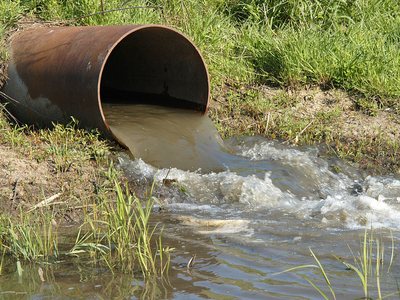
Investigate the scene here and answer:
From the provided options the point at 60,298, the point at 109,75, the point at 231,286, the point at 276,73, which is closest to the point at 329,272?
the point at 231,286

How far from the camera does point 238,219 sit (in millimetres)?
2936

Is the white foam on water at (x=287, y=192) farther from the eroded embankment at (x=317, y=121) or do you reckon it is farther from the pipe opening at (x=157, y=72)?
the pipe opening at (x=157, y=72)

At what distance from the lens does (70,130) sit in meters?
4.20

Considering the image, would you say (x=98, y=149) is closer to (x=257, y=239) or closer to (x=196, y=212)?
(x=196, y=212)

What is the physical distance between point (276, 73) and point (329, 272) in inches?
173

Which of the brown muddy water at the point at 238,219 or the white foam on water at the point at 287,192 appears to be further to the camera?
the white foam on water at the point at 287,192

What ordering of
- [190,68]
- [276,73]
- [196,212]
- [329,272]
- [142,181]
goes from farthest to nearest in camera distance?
[276,73] → [190,68] → [142,181] → [196,212] → [329,272]

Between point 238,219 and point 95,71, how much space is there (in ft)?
6.52

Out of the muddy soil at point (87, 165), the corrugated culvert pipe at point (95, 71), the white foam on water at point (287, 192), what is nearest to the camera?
the white foam on water at point (287, 192)

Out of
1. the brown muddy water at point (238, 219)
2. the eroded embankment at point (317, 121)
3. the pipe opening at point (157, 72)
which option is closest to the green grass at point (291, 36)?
the eroded embankment at point (317, 121)

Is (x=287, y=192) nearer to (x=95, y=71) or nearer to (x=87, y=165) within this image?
(x=87, y=165)

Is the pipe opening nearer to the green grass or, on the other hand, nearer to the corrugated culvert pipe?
the corrugated culvert pipe

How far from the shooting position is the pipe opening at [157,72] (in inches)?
193

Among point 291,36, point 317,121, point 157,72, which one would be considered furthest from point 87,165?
point 291,36
